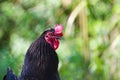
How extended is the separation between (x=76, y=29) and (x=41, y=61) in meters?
4.59

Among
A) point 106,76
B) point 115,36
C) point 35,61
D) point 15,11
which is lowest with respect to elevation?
point 35,61

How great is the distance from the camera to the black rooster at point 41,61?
4859 millimetres

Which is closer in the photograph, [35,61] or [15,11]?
[35,61]

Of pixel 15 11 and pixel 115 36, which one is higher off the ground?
pixel 15 11

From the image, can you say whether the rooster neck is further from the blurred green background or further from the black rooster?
the blurred green background

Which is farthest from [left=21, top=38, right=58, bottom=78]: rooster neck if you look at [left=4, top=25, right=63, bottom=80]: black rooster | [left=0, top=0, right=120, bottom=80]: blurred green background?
[left=0, top=0, right=120, bottom=80]: blurred green background

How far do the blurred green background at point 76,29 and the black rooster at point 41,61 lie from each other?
3.95m

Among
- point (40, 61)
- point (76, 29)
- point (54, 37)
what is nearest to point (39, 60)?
point (40, 61)

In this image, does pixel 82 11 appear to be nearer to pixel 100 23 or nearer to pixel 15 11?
pixel 100 23

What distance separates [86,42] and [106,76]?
1.90ft

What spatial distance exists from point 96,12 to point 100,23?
185 mm

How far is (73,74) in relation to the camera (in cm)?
890

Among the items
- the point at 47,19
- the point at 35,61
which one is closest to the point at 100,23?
the point at 47,19

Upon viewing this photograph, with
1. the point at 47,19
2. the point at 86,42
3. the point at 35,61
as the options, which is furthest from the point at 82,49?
the point at 35,61
